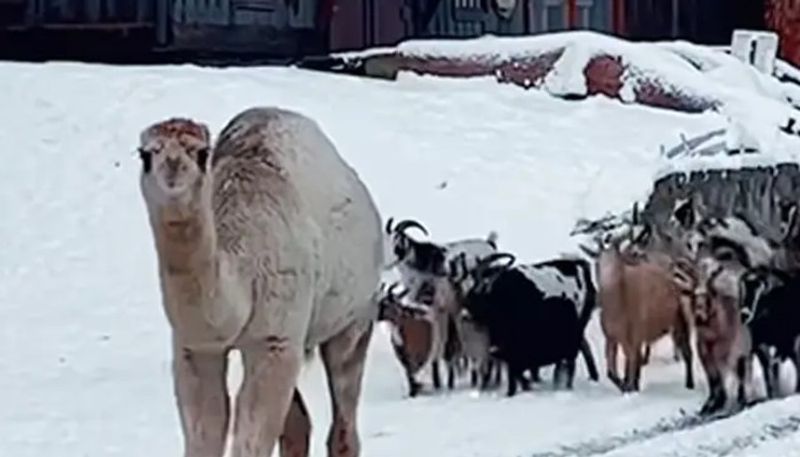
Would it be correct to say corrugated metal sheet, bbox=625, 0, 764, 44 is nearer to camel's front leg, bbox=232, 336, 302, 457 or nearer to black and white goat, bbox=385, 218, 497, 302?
black and white goat, bbox=385, 218, 497, 302

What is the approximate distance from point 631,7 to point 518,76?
7187mm

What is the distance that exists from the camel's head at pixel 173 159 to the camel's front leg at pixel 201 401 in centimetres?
98

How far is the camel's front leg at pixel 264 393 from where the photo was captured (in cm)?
742

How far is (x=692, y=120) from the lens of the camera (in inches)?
734

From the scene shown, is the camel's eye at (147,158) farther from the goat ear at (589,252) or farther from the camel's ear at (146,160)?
the goat ear at (589,252)

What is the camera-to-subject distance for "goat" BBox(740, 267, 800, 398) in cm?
1076

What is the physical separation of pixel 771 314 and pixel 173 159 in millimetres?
5071

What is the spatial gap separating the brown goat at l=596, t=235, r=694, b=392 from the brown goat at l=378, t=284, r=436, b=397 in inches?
38.3

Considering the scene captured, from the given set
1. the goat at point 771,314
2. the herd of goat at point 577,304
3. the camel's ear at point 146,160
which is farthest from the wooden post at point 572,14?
the camel's ear at point 146,160

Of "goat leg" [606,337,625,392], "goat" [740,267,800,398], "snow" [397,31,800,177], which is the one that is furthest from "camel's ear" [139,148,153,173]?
"snow" [397,31,800,177]

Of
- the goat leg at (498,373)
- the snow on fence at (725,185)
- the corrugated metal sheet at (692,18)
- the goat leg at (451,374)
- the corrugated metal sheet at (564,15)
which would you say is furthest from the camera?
the corrugated metal sheet at (692,18)

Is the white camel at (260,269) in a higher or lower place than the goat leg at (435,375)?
higher

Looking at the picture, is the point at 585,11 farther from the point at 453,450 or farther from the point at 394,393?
the point at 453,450

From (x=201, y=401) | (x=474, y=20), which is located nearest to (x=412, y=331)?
(x=201, y=401)
